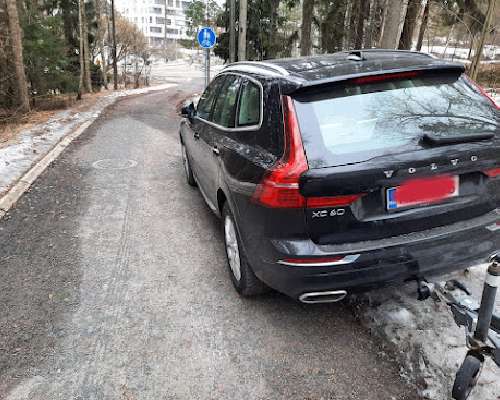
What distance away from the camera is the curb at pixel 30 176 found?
5688 mm

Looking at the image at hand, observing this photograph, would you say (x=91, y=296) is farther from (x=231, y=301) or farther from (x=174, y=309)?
(x=231, y=301)

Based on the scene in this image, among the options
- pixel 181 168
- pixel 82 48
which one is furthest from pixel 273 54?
pixel 181 168

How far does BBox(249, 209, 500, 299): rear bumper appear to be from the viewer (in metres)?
2.60

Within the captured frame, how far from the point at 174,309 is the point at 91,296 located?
0.78m

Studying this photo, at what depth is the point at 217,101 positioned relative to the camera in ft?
14.8

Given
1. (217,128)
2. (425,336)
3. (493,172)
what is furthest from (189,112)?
(425,336)

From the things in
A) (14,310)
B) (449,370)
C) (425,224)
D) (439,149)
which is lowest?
(14,310)

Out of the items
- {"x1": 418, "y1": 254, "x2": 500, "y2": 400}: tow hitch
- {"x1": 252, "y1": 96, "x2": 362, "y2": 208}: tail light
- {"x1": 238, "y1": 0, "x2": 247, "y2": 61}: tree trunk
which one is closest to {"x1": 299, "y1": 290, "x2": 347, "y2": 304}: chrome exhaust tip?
{"x1": 252, "y1": 96, "x2": 362, "y2": 208}: tail light

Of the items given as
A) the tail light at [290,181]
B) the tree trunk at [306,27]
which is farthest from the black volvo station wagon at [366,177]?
the tree trunk at [306,27]

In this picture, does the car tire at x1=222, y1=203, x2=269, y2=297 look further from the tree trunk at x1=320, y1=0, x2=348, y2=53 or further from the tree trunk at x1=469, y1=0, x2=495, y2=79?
the tree trunk at x1=320, y1=0, x2=348, y2=53

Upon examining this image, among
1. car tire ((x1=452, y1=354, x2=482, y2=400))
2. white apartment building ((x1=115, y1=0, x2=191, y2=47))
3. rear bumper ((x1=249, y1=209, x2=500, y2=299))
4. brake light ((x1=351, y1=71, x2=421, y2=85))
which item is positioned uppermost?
white apartment building ((x1=115, y1=0, x2=191, y2=47))

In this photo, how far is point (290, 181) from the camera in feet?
8.37

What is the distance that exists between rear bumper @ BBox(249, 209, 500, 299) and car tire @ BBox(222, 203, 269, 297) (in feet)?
1.41

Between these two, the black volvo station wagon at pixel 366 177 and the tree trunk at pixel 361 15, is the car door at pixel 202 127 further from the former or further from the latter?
the tree trunk at pixel 361 15
